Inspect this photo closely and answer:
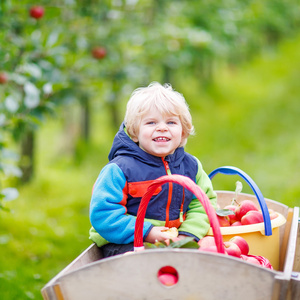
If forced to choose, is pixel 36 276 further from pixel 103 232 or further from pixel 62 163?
pixel 62 163

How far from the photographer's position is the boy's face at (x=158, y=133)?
8.06ft

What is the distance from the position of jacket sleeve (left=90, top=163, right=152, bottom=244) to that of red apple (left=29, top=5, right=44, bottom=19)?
9.24 feet

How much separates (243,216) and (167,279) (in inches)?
40.9

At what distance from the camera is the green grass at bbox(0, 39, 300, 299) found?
4.59 meters

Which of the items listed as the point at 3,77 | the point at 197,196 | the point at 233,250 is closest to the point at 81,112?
the point at 3,77

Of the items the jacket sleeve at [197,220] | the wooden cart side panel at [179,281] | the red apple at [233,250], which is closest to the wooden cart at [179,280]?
the wooden cart side panel at [179,281]

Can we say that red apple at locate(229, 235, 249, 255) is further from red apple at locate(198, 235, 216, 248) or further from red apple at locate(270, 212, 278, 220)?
red apple at locate(270, 212, 278, 220)

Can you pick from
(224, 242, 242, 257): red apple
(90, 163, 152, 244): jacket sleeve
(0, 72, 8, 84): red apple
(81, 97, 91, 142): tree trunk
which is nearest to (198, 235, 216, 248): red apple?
(224, 242, 242, 257): red apple

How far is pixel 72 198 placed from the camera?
6.86 metres

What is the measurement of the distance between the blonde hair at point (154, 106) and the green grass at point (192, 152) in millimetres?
1677

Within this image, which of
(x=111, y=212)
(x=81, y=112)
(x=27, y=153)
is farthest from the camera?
(x=81, y=112)

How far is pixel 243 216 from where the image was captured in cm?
270

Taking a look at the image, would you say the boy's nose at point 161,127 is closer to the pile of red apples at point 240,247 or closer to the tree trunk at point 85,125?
the pile of red apples at point 240,247

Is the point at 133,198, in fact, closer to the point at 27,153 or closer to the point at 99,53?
the point at 99,53
